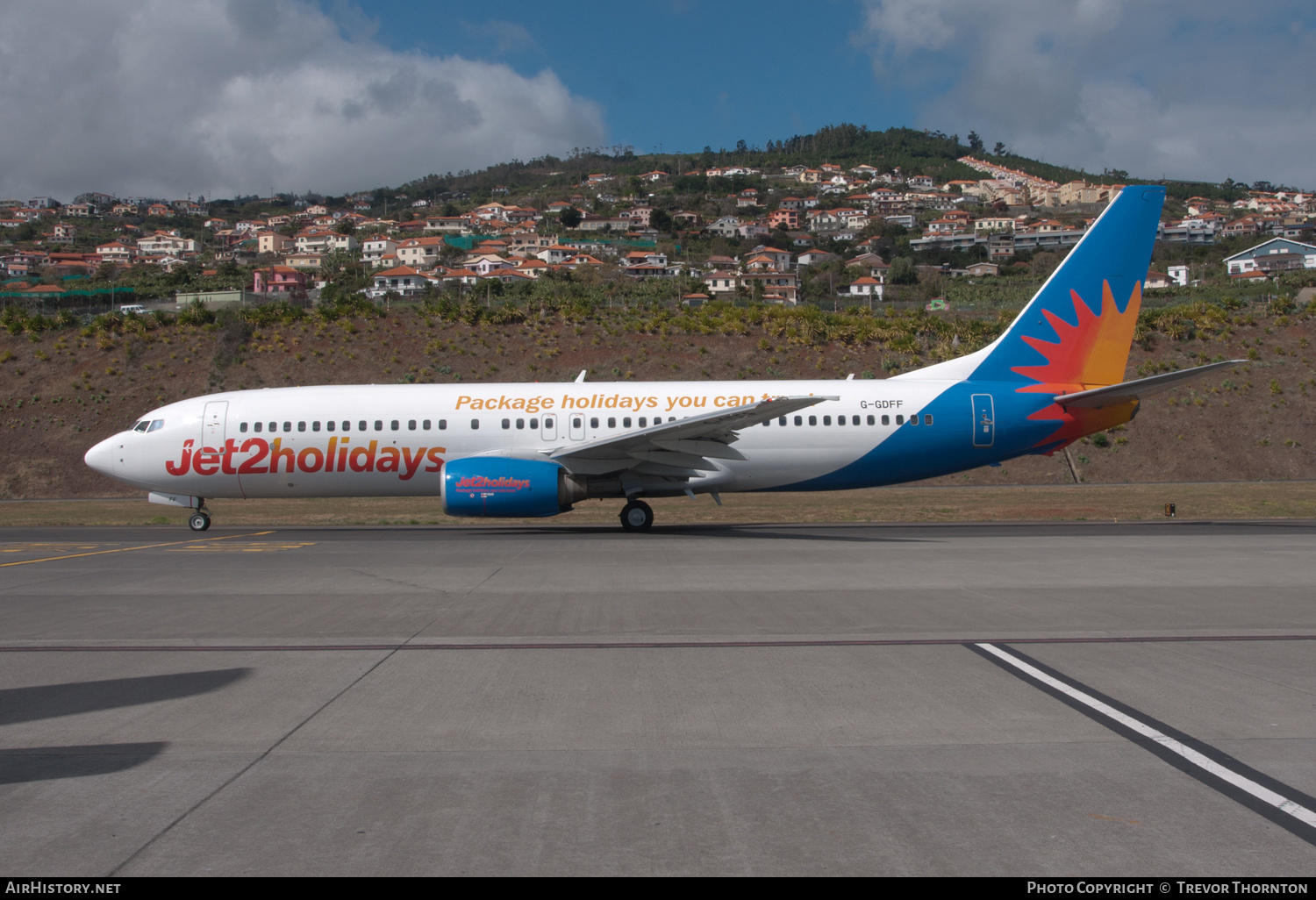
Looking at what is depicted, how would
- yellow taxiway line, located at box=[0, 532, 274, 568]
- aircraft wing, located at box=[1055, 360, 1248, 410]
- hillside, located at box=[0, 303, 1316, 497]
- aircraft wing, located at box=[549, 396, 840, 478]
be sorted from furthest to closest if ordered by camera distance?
1. hillside, located at box=[0, 303, 1316, 497]
2. aircraft wing, located at box=[549, 396, 840, 478]
3. aircraft wing, located at box=[1055, 360, 1248, 410]
4. yellow taxiway line, located at box=[0, 532, 274, 568]

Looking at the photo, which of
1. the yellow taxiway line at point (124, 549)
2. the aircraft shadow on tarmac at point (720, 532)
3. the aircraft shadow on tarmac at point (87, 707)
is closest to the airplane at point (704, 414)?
the aircraft shadow on tarmac at point (720, 532)

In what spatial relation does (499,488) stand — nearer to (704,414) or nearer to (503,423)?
(503,423)

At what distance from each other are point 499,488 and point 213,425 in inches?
282

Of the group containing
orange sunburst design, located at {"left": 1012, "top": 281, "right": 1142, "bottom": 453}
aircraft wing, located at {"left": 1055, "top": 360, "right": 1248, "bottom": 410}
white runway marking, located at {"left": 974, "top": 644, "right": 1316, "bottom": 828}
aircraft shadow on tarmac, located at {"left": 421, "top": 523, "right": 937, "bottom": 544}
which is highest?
orange sunburst design, located at {"left": 1012, "top": 281, "right": 1142, "bottom": 453}

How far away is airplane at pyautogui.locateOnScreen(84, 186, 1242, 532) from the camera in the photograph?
19.9m

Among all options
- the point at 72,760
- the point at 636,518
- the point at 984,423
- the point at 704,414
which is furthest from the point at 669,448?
the point at 72,760

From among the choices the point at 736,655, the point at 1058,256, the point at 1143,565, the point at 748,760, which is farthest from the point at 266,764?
the point at 1058,256

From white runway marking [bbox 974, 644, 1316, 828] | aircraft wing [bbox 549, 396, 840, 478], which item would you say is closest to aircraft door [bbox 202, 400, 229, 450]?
aircraft wing [bbox 549, 396, 840, 478]

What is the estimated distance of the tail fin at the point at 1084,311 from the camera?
20.5 meters

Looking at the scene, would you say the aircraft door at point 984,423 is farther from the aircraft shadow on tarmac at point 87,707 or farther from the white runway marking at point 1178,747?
the aircraft shadow on tarmac at point 87,707

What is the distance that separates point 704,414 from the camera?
19.6m

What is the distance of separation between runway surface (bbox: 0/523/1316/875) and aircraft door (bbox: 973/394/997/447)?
7.94 m

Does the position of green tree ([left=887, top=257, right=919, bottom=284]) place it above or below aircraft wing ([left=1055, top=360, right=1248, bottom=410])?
above

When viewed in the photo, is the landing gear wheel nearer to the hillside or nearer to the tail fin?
the tail fin
